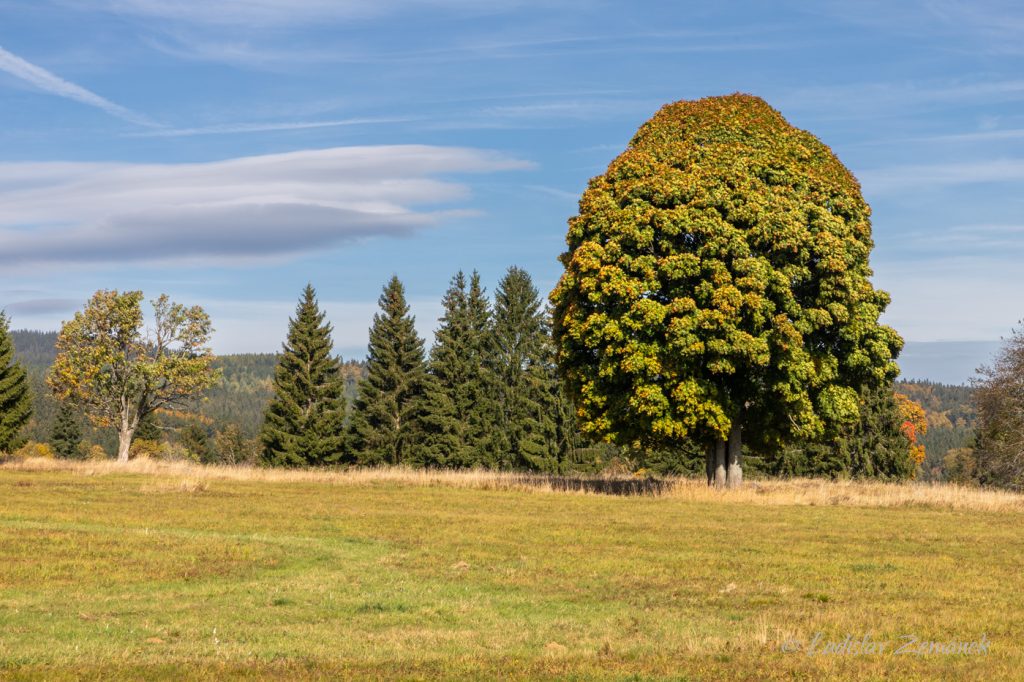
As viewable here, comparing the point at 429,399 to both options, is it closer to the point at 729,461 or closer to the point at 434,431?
the point at 434,431

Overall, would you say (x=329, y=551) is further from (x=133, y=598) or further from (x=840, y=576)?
(x=840, y=576)

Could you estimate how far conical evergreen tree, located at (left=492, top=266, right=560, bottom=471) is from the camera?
92.4 meters

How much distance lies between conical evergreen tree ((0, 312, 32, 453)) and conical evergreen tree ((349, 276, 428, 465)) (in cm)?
3396

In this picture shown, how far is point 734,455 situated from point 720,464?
708 millimetres

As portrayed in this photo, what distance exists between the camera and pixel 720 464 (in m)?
42.4

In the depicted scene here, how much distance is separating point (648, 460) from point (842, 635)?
89228 millimetres

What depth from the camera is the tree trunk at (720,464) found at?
42.0 metres

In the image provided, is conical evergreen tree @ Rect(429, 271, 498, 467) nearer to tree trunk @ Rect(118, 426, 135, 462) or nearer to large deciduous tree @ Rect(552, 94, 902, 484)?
tree trunk @ Rect(118, 426, 135, 462)

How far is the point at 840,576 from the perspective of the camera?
19.1m

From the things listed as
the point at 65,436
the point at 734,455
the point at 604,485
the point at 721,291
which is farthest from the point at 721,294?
the point at 65,436

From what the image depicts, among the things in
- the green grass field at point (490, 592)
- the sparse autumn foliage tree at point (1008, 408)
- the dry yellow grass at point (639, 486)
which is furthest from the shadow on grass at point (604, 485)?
the sparse autumn foliage tree at point (1008, 408)

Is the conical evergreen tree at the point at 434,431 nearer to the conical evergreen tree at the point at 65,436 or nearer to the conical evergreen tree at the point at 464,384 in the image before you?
the conical evergreen tree at the point at 464,384

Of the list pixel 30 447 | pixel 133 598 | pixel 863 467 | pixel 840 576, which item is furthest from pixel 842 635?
pixel 30 447

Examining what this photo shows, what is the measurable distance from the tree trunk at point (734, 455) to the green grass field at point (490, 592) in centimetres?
1030
